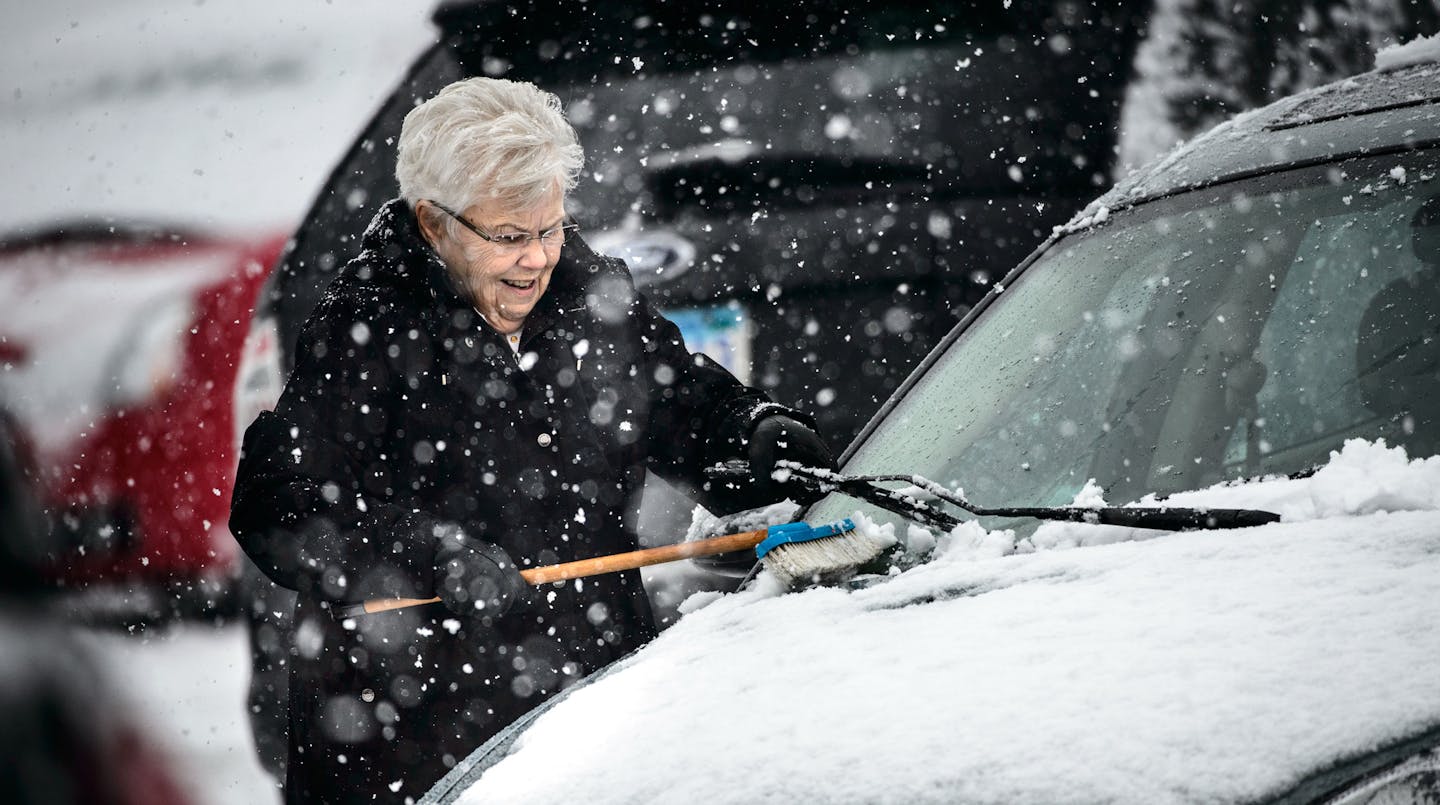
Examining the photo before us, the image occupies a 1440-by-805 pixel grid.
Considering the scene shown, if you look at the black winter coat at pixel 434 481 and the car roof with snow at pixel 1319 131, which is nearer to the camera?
the car roof with snow at pixel 1319 131

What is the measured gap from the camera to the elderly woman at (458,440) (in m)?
2.47

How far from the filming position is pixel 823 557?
1912 millimetres

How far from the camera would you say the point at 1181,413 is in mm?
2049

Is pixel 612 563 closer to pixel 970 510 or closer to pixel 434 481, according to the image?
pixel 434 481

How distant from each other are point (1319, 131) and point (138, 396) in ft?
9.08

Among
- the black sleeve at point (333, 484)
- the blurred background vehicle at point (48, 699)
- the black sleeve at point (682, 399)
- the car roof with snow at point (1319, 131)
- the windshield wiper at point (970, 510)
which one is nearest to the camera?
the windshield wiper at point (970, 510)

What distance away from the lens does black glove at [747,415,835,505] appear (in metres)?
2.42

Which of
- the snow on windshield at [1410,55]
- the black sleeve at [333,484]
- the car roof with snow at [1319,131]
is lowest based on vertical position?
the black sleeve at [333,484]

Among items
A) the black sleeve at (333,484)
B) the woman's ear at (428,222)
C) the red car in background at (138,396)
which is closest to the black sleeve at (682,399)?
the woman's ear at (428,222)

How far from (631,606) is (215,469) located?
1282 mm

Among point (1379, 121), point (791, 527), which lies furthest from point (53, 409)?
point (1379, 121)

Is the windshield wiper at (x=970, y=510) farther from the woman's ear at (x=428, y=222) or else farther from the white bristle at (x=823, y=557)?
the woman's ear at (x=428, y=222)

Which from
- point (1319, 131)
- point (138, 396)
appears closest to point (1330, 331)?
point (1319, 131)

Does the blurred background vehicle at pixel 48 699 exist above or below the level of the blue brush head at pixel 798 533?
below
